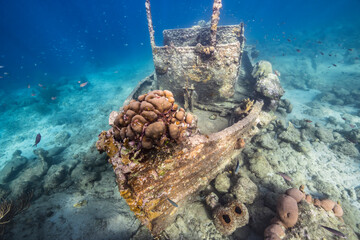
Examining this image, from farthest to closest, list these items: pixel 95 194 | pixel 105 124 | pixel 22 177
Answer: pixel 105 124, pixel 22 177, pixel 95 194

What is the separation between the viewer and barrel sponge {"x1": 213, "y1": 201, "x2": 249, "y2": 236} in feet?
12.8

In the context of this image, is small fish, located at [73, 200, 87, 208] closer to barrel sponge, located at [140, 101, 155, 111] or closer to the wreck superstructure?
the wreck superstructure

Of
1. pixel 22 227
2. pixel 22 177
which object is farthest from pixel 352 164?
pixel 22 177

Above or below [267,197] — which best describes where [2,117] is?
below

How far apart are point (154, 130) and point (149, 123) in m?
0.22

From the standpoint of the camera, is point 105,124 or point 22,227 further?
point 105,124

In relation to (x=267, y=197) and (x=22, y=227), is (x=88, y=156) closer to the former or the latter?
(x=22, y=227)

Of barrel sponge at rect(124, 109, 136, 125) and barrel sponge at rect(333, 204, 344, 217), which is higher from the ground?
barrel sponge at rect(124, 109, 136, 125)

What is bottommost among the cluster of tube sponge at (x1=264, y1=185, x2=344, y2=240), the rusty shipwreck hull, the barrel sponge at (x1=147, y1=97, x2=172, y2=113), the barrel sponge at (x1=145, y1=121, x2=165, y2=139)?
the cluster of tube sponge at (x1=264, y1=185, x2=344, y2=240)

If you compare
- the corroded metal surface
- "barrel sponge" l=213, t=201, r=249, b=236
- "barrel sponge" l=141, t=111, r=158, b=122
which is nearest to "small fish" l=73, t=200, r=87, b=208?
"barrel sponge" l=213, t=201, r=249, b=236

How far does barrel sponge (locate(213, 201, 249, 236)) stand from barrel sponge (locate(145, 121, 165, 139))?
3.08 meters

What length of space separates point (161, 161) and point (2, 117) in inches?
958

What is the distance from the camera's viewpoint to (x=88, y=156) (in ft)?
22.3

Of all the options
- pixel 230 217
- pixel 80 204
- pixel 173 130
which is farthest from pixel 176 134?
pixel 80 204
